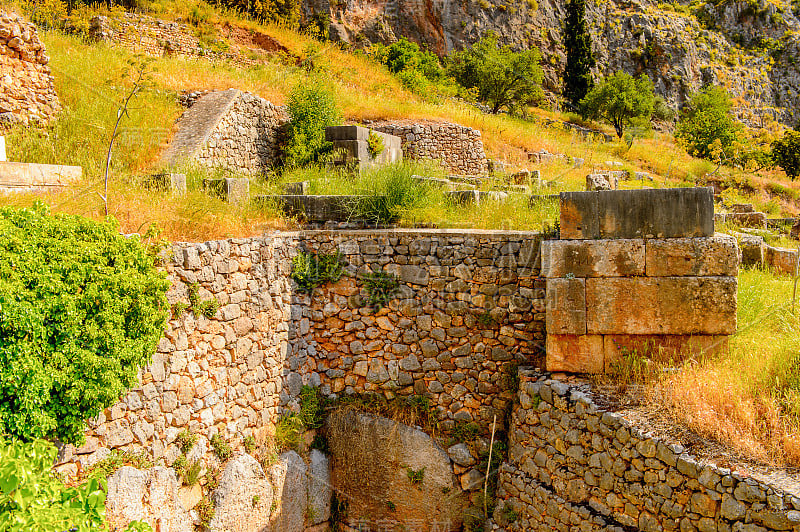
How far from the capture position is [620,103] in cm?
2486

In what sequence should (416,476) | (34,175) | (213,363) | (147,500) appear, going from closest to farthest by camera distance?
(147,500) < (213,363) < (34,175) < (416,476)

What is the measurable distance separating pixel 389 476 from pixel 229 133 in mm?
7149

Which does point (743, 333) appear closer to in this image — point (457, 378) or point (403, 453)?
point (457, 378)

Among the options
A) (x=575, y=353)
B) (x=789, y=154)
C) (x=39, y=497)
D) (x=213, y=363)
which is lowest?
(x=39, y=497)

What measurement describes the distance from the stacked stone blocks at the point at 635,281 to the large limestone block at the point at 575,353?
1cm

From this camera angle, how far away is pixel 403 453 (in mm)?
6984

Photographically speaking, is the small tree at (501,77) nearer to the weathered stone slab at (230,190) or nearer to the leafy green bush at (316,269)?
the weathered stone slab at (230,190)

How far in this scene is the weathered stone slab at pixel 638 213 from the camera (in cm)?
567

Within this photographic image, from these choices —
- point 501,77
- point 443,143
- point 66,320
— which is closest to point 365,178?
point 66,320

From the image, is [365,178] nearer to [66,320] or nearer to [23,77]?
[66,320]

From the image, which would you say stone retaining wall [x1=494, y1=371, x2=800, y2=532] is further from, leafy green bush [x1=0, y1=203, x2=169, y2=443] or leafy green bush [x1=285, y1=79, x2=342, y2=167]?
leafy green bush [x1=285, y1=79, x2=342, y2=167]

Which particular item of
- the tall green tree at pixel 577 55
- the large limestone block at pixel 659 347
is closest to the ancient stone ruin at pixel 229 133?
the large limestone block at pixel 659 347

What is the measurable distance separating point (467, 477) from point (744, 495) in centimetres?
346

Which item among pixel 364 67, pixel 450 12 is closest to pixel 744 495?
pixel 364 67
